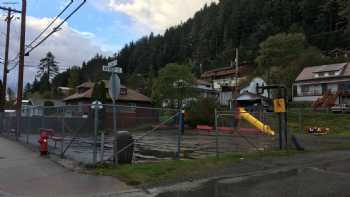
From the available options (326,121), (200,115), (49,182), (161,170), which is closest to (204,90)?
(200,115)

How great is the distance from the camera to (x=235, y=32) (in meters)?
150

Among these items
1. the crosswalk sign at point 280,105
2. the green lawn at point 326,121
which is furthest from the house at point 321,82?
the crosswalk sign at point 280,105

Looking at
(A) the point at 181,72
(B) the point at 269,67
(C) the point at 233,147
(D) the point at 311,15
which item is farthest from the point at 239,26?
(C) the point at 233,147

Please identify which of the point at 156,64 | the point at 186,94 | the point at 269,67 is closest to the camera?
the point at 186,94

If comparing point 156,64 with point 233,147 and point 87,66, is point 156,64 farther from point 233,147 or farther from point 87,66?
point 233,147

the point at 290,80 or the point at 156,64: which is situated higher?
the point at 156,64

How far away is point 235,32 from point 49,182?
14244 cm

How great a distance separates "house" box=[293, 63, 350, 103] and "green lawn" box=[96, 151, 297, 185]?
52601 millimetres

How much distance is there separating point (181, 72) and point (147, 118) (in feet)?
162

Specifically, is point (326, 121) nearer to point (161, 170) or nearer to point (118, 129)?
point (118, 129)

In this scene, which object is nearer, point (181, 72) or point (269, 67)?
point (181, 72)

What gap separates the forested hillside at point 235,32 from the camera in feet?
411

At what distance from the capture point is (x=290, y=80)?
77625 mm

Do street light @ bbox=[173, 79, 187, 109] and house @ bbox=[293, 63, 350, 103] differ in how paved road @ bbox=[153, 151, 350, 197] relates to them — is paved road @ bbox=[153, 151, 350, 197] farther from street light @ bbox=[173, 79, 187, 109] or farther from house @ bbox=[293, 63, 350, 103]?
house @ bbox=[293, 63, 350, 103]
